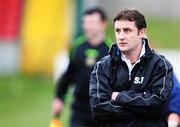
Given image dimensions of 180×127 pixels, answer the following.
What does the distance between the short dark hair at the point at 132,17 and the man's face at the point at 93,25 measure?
3.99 meters

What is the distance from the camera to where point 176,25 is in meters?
40.1

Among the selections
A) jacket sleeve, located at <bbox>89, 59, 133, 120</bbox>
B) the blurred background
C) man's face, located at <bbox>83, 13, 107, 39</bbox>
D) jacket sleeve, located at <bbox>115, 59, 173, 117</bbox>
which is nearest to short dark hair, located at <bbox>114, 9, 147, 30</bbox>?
jacket sleeve, located at <bbox>115, 59, 173, 117</bbox>

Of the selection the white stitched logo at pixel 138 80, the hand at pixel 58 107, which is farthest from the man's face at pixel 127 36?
the hand at pixel 58 107

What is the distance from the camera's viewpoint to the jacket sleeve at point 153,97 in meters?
8.51

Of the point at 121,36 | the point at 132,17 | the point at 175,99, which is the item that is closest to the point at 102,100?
the point at 121,36

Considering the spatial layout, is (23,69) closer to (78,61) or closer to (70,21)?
(70,21)

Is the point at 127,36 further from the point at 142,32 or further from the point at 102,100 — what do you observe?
the point at 102,100

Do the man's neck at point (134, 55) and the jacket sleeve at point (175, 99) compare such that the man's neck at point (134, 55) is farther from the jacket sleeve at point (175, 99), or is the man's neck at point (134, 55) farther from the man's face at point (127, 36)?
the jacket sleeve at point (175, 99)

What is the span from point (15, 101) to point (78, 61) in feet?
33.9

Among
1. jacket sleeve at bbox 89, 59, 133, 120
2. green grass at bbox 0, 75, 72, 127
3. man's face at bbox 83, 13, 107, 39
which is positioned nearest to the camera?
jacket sleeve at bbox 89, 59, 133, 120

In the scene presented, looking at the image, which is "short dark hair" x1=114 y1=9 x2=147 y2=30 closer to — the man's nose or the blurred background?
the man's nose

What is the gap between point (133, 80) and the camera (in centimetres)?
853

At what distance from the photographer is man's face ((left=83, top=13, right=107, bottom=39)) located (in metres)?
12.6

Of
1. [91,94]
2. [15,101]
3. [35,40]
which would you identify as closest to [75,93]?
[91,94]
